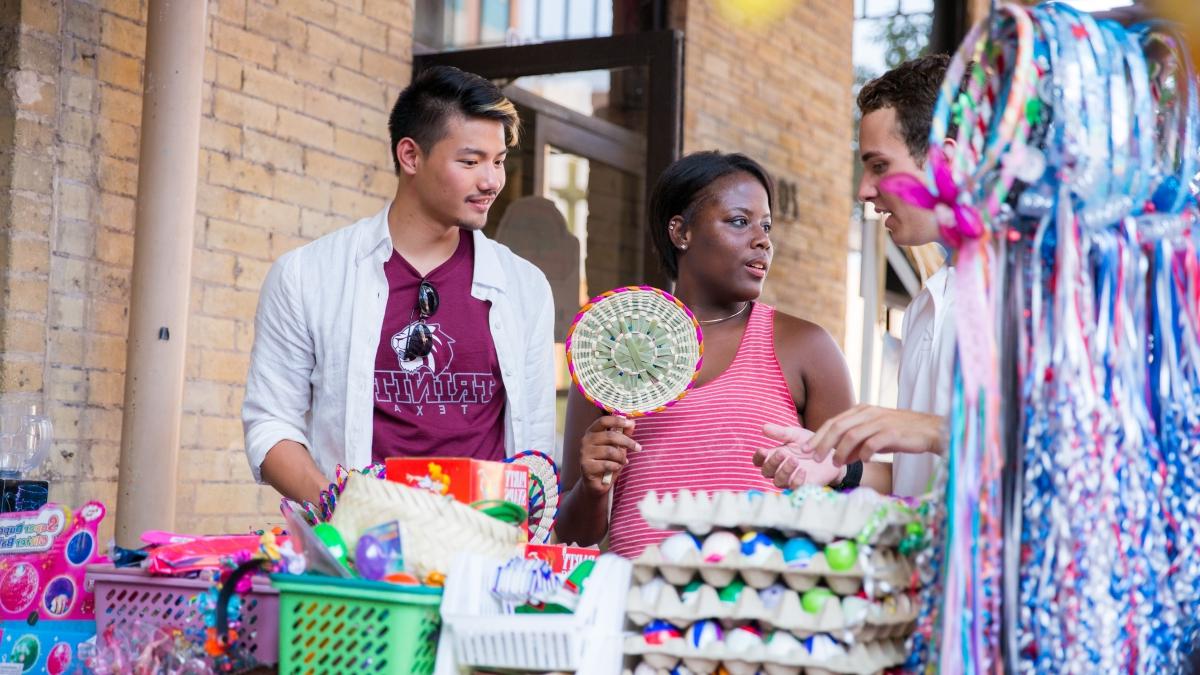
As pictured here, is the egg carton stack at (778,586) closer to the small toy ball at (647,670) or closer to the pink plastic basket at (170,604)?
the small toy ball at (647,670)

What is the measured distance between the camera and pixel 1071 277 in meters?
1.34

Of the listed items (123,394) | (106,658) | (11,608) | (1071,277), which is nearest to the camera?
(1071,277)

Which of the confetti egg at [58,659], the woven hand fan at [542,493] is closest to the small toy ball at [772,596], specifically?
the woven hand fan at [542,493]

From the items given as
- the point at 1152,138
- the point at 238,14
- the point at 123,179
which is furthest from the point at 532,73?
the point at 1152,138

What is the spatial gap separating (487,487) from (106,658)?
0.54 metres

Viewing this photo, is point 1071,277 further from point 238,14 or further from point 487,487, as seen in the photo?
point 238,14

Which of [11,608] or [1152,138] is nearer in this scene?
[1152,138]

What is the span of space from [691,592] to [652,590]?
46mm

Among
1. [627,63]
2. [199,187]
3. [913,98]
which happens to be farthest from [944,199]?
[627,63]

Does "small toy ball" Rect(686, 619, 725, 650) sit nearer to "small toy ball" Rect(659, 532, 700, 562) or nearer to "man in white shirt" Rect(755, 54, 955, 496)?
"small toy ball" Rect(659, 532, 700, 562)

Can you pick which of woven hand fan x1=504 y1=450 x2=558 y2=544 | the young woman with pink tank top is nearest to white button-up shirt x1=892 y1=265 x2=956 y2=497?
the young woman with pink tank top

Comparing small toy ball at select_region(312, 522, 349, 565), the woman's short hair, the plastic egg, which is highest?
the woman's short hair

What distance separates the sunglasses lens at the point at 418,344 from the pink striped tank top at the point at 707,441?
0.43 metres

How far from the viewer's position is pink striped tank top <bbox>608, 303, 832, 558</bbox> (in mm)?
2398
